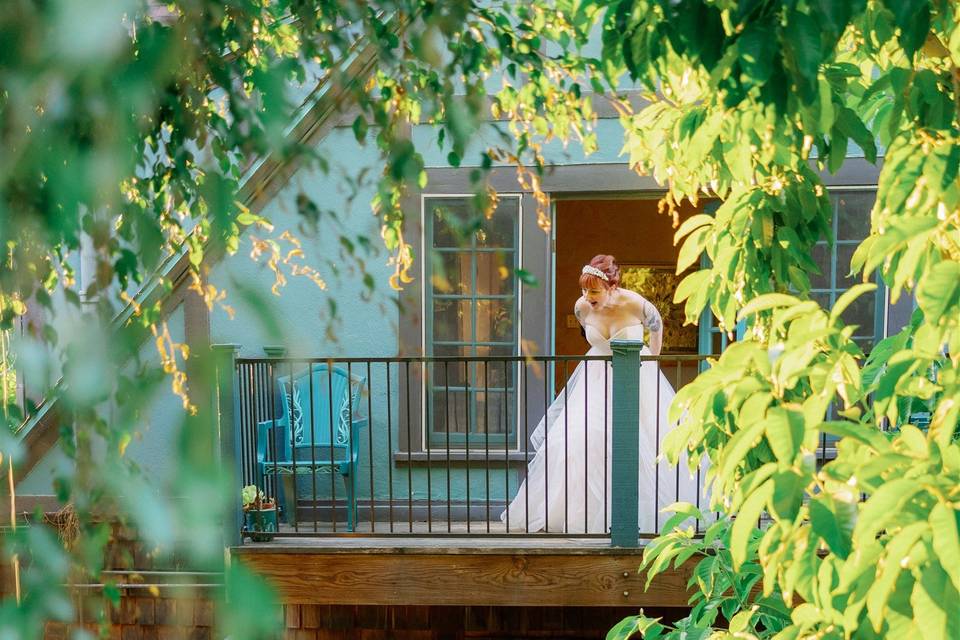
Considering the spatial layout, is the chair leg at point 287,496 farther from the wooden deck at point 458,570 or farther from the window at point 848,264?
the window at point 848,264

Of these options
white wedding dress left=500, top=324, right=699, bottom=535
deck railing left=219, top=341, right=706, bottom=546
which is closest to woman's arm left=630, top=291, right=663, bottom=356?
white wedding dress left=500, top=324, right=699, bottom=535

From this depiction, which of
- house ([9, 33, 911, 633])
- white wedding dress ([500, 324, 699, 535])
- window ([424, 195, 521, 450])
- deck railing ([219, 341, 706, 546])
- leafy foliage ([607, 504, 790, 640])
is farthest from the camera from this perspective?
window ([424, 195, 521, 450])

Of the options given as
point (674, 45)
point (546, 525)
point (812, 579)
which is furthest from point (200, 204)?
point (546, 525)

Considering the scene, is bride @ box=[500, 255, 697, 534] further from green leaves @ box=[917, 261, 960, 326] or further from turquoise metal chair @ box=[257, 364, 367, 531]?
green leaves @ box=[917, 261, 960, 326]

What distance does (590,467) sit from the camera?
4.54 m

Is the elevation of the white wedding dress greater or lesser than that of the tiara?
lesser

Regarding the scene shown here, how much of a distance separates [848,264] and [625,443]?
217cm

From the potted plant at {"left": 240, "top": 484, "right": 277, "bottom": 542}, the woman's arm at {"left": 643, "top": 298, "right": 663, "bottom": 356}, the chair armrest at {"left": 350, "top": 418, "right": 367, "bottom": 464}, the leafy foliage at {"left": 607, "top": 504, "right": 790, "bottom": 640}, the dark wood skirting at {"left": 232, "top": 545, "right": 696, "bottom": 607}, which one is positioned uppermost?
the woman's arm at {"left": 643, "top": 298, "right": 663, "bottom": 356}

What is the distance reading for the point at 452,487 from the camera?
17.8 ft

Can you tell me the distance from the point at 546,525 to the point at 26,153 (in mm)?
3850

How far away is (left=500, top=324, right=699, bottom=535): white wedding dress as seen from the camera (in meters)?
4.52

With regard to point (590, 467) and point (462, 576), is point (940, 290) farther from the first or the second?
point (590, 467)

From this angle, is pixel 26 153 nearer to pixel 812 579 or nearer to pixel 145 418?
pixel 145 418

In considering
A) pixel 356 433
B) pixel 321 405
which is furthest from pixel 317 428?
pixel 356 433
